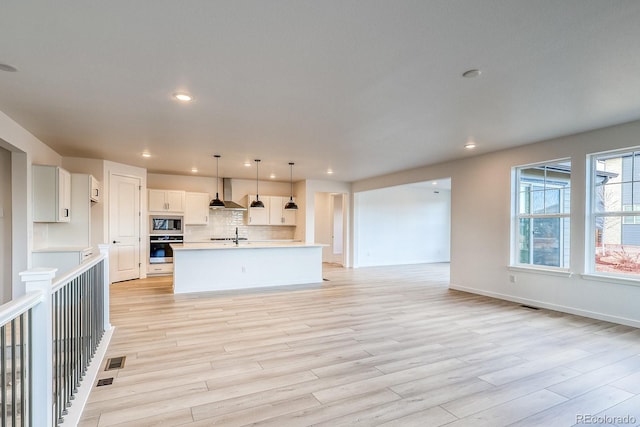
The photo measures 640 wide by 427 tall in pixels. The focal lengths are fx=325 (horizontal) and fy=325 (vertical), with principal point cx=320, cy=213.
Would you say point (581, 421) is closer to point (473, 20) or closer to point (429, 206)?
point (473, 20)

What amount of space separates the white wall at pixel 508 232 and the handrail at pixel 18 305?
5935mm

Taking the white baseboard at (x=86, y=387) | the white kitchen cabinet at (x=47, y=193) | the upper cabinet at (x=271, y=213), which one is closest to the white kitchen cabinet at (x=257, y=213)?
the upper cabinet at (x=271, y=213)

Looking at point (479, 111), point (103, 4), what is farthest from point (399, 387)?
point (103, 4)

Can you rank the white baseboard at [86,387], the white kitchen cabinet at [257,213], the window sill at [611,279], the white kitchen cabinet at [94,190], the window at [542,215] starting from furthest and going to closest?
the white kitchen cabinet at [257,213] → the white kitchen cabinet at [94,190] → the window at [542,215] → the window sill at [611,279] → the white baseboard at [86,387]

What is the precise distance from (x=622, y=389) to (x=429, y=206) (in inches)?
363

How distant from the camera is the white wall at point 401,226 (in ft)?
33.1

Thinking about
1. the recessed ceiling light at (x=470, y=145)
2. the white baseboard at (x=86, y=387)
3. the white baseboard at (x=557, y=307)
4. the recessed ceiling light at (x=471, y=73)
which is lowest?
the white baseboard at (x=557, y=307)

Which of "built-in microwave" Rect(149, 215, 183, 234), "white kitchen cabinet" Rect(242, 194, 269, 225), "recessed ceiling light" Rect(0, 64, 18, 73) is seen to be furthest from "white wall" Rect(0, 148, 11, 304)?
"white kitchen cabinet" Rect(242, 194, 269, 225)

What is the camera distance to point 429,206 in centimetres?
1155

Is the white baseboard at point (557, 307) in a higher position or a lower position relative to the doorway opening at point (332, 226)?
lower

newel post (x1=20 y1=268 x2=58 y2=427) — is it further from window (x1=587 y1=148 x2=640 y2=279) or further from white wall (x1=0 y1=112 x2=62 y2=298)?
window (x1=587 y1=148 x2=640 y2=279)

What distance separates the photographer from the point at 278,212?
9.45m

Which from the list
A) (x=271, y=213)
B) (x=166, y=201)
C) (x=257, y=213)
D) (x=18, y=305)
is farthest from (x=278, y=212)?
(x=18, y=305)

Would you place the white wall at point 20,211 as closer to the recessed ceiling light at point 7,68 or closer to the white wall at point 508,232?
the recessed ceiling light at point 7,68
